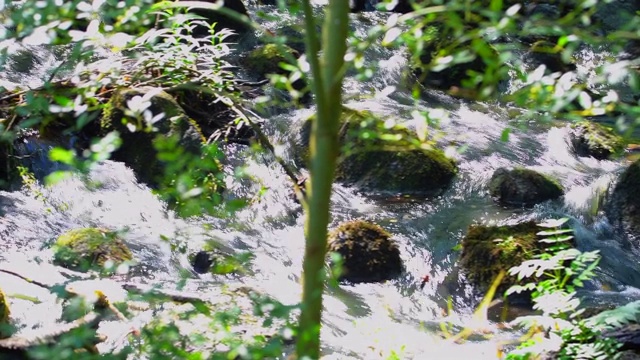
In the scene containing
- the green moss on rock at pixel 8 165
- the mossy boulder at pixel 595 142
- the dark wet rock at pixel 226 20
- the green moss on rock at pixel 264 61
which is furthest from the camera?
the dark wet rock at pixel 226 20

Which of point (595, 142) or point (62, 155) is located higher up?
point (62, 155)

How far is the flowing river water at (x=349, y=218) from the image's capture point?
14.8ft

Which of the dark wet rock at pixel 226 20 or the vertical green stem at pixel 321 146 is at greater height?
the dark wet rock at pixel 226 20

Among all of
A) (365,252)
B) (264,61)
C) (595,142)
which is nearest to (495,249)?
(365,252)

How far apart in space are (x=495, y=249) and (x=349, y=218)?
57.9 inches

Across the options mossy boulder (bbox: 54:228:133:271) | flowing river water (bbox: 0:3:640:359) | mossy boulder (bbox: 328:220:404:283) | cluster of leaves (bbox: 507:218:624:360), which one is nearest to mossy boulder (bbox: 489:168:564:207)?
flowing river water (bbox: 0:3:640:359)

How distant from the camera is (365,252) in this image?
5.74 m

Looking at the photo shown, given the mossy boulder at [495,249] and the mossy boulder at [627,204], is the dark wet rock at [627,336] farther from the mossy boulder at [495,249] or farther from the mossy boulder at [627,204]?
the mossy boulder at [627,204]

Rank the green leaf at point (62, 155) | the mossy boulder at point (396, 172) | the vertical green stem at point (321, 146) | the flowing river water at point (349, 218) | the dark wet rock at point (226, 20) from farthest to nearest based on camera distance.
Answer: the dark wet rock at point (226, 20) → the mossy boulder at point (396, 172) → the flowing river water at point (349, 218) → the vertical green stem at point (321, 146) → the green leaf at point (62, 155)

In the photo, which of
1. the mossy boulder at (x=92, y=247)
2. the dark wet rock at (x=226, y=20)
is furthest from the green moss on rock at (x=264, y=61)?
the mossy boulder at (x=92, y=247)

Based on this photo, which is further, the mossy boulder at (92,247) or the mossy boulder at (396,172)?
the mossy boulder at (396,172)

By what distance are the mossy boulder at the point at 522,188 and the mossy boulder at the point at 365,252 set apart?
1.75m

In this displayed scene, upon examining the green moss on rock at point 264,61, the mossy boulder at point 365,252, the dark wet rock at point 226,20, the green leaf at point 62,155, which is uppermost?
the dark wet rock at point 226,20

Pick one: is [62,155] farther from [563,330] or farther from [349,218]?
[349,218]
